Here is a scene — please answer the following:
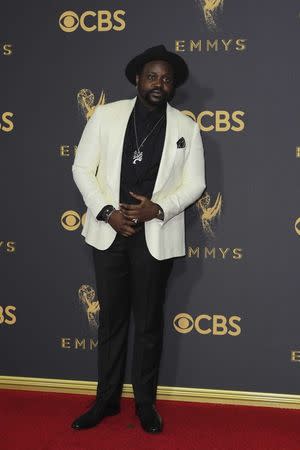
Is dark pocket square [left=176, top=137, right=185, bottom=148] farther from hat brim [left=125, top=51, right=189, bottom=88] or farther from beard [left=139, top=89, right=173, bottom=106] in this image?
hat brim [left=125, top=51, right=189, bottom=88]

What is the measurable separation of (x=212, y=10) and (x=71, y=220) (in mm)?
1356

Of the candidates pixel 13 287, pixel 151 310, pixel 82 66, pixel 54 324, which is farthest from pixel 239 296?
pixel 82 66

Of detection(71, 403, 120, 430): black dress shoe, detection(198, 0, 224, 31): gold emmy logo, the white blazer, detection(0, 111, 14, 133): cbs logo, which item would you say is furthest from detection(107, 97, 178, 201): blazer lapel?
detection(71, 403, 120, 430): black dress shoe

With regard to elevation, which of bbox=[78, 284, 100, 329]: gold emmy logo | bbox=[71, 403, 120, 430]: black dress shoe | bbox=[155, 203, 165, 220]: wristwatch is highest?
bbox=[155, 203, 165, 220]: wristwatch

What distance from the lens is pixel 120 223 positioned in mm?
2371

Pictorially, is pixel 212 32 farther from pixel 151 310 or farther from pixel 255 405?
pixel 255 405

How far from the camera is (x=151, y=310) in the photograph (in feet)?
8.37

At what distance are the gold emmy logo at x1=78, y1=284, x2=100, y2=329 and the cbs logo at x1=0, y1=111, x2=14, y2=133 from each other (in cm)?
98

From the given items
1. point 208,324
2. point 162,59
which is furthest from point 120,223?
point 208,324

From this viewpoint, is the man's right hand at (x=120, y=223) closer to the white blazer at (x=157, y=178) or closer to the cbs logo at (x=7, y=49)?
the white blazer at (x=157, y=178)

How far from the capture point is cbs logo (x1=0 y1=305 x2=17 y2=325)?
3059 mm

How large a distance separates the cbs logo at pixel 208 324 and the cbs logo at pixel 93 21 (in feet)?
5.30

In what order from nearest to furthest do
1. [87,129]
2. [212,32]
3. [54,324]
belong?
1. [87,129]
2. [212,32]
3. [54,324]

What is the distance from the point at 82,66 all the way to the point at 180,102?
22.6 inches
